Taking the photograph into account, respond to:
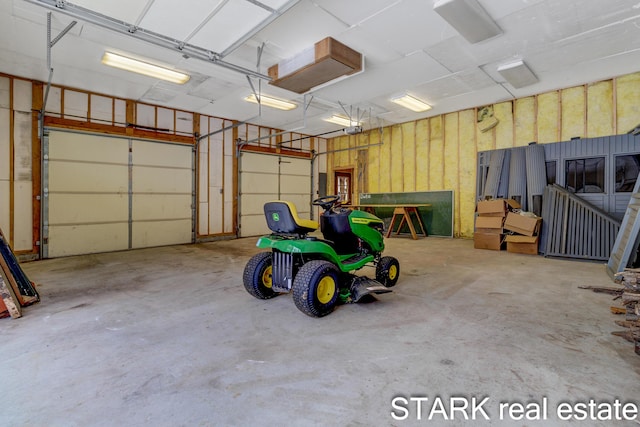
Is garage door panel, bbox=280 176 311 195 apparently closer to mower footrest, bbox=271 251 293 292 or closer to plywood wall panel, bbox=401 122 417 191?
plywood wall panel, bbox=401 122 417 191

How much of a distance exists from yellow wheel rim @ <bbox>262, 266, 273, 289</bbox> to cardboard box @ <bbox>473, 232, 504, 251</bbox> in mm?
4756

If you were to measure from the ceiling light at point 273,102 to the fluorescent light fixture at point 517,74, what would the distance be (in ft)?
13.5

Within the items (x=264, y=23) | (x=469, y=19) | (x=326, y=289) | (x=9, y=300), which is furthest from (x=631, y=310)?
(x=9, y=300)

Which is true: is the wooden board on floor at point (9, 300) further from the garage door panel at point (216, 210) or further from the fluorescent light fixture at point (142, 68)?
the garage door panel at point (216, 210)

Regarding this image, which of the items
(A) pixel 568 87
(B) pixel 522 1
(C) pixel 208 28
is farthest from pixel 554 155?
(C) pixel 208 28

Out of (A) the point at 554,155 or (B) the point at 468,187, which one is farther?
(B) the point at 468,187

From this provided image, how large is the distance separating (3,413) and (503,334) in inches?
117

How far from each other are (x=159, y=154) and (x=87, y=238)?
2274mm

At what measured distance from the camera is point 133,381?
5.36 ft

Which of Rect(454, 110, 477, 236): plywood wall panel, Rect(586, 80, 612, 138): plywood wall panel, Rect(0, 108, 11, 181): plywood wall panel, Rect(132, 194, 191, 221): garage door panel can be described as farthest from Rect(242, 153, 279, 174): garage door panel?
Rect(586, 80, 612, 138): plywood wall panel

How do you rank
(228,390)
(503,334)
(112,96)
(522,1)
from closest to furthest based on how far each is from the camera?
(228,390) → (503,334) → (522,1) → (112,96)

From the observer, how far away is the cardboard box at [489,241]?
5750 millimetres

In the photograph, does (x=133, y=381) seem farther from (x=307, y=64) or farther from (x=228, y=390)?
(x=307, y=64)

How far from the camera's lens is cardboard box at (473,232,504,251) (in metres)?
5.75
